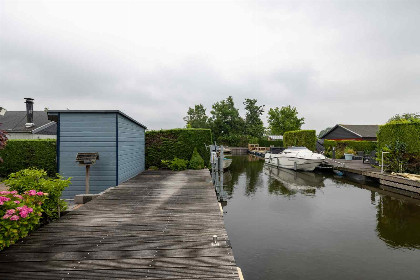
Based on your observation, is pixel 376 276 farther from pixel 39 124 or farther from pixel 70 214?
pixel 39 124

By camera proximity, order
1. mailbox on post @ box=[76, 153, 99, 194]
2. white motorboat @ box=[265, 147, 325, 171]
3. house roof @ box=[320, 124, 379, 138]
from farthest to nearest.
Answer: house roof @ box=[320, 124, 379, 138]
white motorboat @ box=[265, 147, 325, 171]
mailbox on post @ box=[76, 153, 99, 194]

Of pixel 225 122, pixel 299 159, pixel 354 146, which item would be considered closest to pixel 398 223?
pixel 299 159

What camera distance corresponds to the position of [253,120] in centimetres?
6575

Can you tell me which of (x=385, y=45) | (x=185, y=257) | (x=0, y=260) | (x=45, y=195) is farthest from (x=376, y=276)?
(x=385, y=45)

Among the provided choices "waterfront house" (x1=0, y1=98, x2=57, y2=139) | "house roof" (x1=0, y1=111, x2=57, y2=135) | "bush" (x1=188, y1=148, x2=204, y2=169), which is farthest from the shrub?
"house roof" (x1=0, y1=111, x2=57, y2=135)

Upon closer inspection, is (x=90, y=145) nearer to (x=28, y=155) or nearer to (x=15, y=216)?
(x=15, y=216)

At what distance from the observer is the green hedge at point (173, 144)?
54.5ft

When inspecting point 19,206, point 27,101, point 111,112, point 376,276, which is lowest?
point 376,276

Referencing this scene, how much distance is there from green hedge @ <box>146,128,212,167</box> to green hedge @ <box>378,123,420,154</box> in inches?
521

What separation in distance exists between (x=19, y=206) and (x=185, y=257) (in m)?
3.29

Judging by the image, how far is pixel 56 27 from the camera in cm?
1233

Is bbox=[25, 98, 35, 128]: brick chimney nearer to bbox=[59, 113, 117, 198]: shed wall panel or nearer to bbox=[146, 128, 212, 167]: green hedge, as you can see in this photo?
bbox=[146, 128, 212, 167]: green hedge

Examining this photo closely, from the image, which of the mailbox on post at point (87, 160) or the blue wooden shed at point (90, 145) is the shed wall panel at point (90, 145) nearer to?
the blue wooden shed at point (90, 145)

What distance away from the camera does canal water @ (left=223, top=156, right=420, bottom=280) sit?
5.14m
